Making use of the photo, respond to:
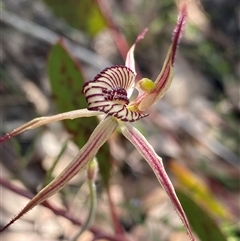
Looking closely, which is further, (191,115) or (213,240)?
(191,115)

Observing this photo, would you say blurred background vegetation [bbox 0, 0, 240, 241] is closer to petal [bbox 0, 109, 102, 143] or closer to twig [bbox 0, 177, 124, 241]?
twig [bbox 0, 177, 124, 241]

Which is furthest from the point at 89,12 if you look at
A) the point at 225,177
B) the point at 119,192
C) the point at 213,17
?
the point at 213,17

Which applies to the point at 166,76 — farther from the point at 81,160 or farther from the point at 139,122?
the point at 139,122

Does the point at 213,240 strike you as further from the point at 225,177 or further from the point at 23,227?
the point at 225,177

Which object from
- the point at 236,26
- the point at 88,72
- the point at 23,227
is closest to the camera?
the point at 23,227

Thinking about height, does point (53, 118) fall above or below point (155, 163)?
above

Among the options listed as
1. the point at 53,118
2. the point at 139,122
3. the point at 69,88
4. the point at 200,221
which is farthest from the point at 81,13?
the point at 53,118
